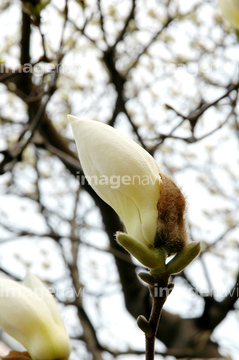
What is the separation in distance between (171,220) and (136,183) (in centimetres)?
6

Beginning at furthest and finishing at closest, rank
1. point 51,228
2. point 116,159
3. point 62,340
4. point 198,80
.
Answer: point 198,80 < point 51,228 < point 62,340 < point 116,159

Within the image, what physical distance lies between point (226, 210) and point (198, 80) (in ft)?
3.01

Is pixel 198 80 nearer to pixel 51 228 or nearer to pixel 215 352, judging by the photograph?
pixel 51 228

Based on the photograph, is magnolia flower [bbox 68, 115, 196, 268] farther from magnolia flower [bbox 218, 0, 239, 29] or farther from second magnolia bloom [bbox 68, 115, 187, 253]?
magnolia flower [bbox 218, 0, 239, 29]

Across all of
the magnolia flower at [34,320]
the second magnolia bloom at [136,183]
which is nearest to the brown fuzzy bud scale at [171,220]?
the second magnolia bloom at [136,183]

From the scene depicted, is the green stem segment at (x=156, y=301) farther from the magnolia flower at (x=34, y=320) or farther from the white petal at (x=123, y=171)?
the magnolia flower at (x=34, y=320)

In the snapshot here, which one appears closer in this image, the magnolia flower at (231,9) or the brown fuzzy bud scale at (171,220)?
the magnolia flower at (231,9)

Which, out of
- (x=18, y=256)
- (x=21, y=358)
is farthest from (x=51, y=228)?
(x=21, y=358)

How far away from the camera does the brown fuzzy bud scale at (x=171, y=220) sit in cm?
52

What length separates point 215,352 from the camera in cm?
206

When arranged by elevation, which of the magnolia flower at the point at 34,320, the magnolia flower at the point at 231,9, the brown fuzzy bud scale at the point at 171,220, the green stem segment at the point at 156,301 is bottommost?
the magnolia flower at the point at 34,320

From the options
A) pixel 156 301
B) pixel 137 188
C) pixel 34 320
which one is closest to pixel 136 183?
pixel 137 188

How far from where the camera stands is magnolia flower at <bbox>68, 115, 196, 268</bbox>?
51 centimetres

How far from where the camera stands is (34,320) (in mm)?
604
